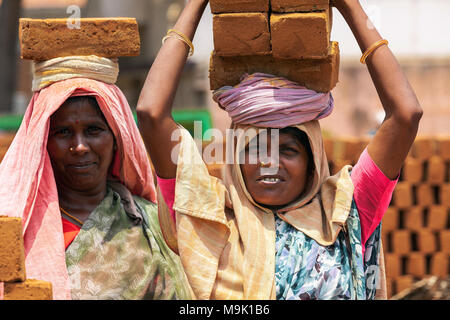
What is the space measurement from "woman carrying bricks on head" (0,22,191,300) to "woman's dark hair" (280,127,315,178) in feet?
2.42

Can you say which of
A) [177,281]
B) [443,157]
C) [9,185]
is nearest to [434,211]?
[443,157]

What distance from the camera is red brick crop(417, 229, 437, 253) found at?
830 centimetres

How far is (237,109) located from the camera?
3.08 metres

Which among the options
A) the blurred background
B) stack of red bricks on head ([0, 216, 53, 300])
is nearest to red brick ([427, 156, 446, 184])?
the blurred background

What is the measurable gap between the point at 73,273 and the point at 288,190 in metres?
1.03

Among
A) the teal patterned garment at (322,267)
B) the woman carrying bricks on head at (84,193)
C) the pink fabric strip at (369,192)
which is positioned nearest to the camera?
the teal patterned garment at (322,267)

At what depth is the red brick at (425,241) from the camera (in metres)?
8.30

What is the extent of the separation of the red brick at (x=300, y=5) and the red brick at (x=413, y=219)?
18.6ft

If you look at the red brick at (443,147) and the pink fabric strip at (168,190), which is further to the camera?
the red brick at (443,147)

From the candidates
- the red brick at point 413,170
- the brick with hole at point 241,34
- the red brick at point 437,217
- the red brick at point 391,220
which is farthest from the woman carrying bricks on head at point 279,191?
the red brick at point 437,217

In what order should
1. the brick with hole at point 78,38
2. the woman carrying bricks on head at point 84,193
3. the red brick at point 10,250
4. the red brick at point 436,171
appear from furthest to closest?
the red brick at point 436,171, the brick with hole at point 78,38, the woman carrying bricks on head at point 84,193, the red brick at point 10,250

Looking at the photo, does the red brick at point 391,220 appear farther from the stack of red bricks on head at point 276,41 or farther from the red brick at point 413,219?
the stack of red bricks on head at point 276,41

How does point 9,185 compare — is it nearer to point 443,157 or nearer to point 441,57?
point 443,157

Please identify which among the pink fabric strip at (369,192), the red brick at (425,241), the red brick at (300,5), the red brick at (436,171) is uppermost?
the red brick at (300,5)
